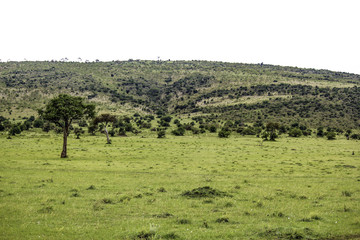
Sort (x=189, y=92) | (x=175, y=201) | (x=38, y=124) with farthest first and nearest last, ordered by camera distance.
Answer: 1. (x=189, y=92)
2. (x=38, y=124)
3. (x=175, y=201)

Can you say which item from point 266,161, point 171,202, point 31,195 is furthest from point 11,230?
point 266,161

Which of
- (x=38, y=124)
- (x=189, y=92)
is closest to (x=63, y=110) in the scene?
(x=38, y=124)

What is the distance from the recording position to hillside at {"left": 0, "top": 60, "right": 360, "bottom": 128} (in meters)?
107

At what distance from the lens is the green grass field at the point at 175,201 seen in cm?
1269

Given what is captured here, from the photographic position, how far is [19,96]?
393 feet

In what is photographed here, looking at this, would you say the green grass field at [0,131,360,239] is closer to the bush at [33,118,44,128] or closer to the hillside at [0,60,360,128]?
the bush at [33,118,44,128]

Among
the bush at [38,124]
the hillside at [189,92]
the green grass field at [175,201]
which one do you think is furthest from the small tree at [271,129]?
the bush at [38,124]

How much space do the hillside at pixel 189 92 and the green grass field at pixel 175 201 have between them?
252 feet

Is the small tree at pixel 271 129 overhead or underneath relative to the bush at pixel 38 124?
overhead

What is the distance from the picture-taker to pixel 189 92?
512ft

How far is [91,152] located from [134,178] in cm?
2001

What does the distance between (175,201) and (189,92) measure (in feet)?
458

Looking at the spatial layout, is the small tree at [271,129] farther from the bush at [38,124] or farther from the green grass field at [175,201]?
the bush at [38,124]

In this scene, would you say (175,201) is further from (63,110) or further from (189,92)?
(189,92)
